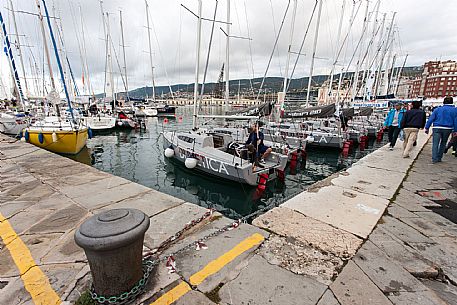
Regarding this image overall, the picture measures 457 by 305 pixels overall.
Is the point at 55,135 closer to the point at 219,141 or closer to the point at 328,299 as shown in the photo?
the point at 219,141

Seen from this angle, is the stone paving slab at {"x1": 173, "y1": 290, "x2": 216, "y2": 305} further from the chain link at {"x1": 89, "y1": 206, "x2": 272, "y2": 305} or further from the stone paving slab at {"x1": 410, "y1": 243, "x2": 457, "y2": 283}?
the stone paving slab at {"x1": 410, "y1": 243, "x2": 457, "y2": 283}

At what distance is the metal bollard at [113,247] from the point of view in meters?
1.60

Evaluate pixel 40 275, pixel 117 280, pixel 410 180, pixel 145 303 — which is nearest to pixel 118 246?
pixel 117 280

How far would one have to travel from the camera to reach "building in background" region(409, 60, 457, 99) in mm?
88500

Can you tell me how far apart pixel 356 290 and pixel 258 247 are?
39.6 inches

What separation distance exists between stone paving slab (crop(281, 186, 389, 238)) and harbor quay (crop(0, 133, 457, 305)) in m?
0.02

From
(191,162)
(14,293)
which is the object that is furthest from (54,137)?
(14,293)

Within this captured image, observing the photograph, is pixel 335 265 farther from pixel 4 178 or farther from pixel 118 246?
pixel 4 178

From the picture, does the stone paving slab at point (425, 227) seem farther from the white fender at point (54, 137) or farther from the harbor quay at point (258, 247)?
the white fender at point (54, 137)

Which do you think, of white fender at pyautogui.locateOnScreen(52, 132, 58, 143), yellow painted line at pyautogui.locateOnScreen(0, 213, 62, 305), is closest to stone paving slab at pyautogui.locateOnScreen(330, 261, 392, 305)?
yellow painted line at pyautogui.locateOnScreen(0, 213, 62, 305)

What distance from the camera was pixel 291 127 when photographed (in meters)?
15.3

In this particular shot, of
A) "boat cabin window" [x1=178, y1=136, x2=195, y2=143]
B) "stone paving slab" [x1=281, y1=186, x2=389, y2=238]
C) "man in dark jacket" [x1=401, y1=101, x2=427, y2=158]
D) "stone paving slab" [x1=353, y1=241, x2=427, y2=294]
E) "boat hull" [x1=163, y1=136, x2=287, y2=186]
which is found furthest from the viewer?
"boat cabin window" [x1=178, y1=136, x2=195, y2=143]

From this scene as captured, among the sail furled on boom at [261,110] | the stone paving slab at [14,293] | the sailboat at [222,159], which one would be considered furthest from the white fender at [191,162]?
the stone paving slab at [14,293]

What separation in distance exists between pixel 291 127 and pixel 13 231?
1462cm
